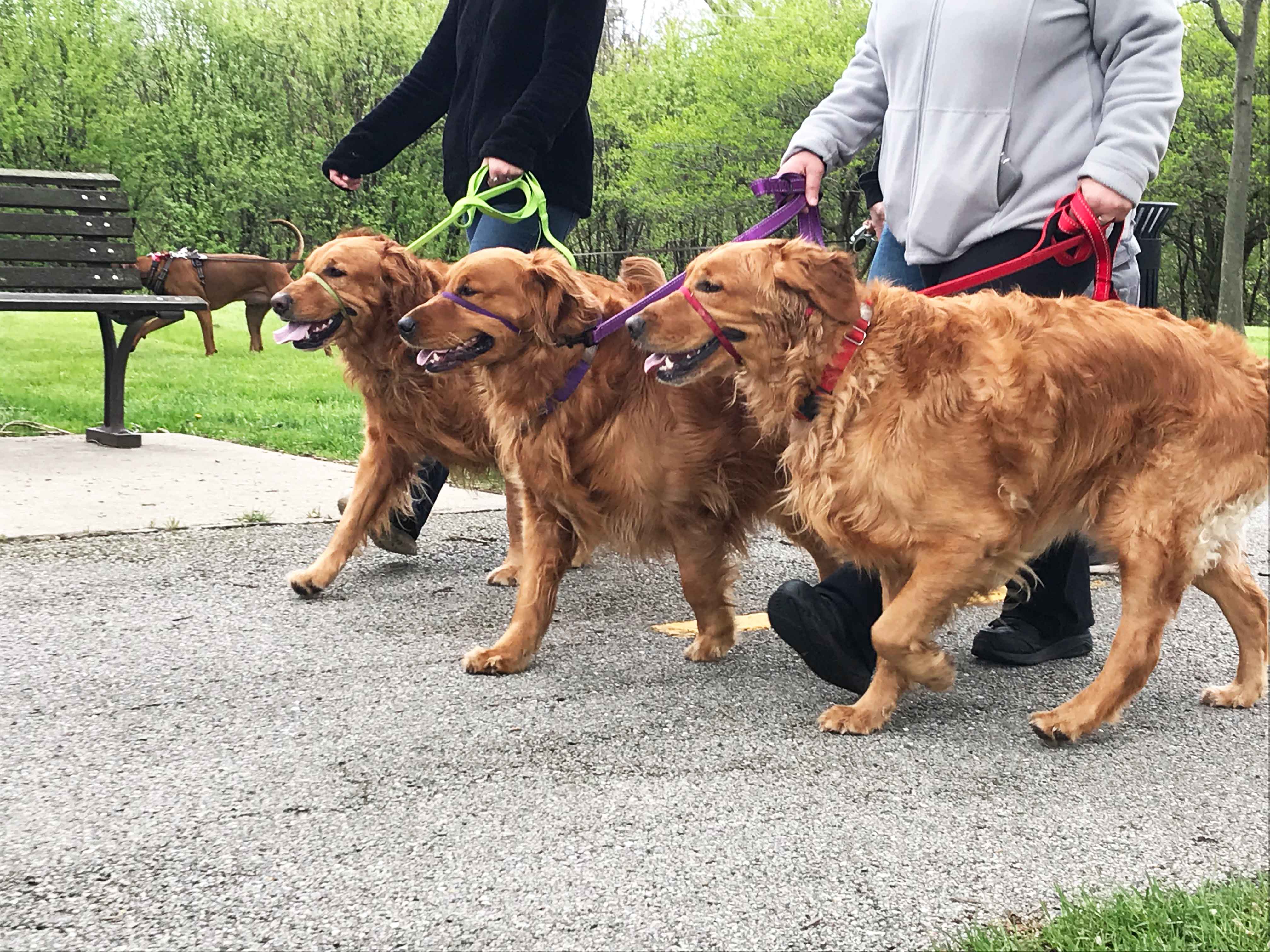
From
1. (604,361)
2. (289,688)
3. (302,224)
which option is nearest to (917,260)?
(604,361)

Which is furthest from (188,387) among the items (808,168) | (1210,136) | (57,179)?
(1210,136)

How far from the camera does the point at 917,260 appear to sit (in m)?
3.94

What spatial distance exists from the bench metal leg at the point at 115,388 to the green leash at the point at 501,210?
319cm

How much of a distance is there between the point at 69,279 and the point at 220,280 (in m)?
8.22

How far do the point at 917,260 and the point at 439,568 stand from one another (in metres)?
2.42

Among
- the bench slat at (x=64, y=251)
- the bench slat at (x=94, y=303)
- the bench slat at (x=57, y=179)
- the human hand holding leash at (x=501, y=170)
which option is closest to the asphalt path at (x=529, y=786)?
the human hand holding leash at (x=501, y=170)

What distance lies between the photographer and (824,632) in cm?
353

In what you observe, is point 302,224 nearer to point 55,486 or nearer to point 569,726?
point 55,486

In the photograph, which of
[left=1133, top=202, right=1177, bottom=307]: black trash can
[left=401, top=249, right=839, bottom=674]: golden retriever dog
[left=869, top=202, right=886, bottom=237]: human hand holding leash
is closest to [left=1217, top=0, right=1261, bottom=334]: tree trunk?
[left=1133, top=202, right=1177, bottom=307]: black trash can

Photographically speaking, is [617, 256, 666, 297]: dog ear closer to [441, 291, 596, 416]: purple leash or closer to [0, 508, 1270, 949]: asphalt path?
[441, 291, 596, 416]: purple leash

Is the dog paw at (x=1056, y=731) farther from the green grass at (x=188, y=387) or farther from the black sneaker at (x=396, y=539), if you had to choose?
the green grass at (x=188, y=387)

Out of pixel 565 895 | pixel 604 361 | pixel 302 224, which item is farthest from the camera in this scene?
pixel 302 224

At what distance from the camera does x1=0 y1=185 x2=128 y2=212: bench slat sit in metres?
7.83

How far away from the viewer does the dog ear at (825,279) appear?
126 inches
